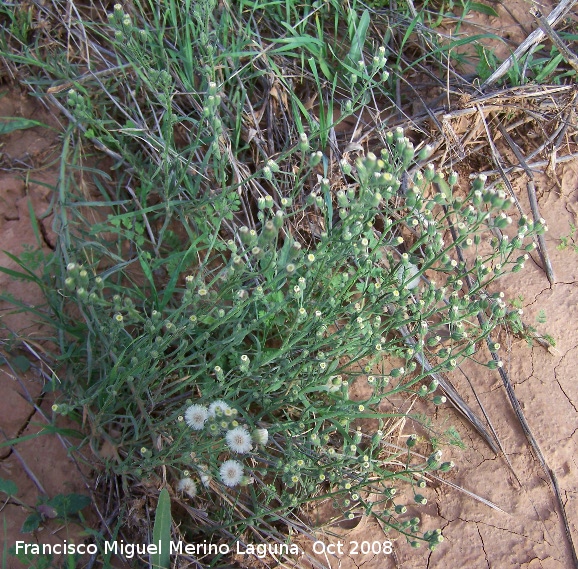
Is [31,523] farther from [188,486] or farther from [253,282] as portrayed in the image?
[253,282]

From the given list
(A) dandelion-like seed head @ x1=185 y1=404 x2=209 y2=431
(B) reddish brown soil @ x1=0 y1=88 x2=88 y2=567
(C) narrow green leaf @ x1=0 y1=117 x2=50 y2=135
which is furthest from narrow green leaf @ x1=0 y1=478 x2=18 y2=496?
(C) narrow green leaf @ x1=0 y1=117 x2=50 y2=135

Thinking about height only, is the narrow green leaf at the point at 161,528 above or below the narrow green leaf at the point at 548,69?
below

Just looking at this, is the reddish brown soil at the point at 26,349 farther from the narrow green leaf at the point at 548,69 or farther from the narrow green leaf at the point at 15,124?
the narrow green leaf at the point at 548,69

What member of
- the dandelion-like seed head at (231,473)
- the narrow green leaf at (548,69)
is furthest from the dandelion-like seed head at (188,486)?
the narrow green leaf at (548,69)

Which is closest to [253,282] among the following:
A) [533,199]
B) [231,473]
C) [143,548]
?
[231,473]

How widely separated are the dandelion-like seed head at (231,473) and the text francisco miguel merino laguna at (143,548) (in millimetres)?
337

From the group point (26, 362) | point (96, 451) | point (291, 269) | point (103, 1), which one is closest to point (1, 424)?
point (26, 362)

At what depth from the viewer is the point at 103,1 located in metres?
3.09

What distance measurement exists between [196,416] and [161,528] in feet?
1.42

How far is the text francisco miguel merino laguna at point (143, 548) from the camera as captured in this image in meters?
2.14

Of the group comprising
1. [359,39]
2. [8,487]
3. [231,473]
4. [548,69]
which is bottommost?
[8,487]

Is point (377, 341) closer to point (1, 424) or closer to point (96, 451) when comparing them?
point (96, 451)

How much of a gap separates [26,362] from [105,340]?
0.52 m

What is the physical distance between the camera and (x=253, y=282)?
255 cm
